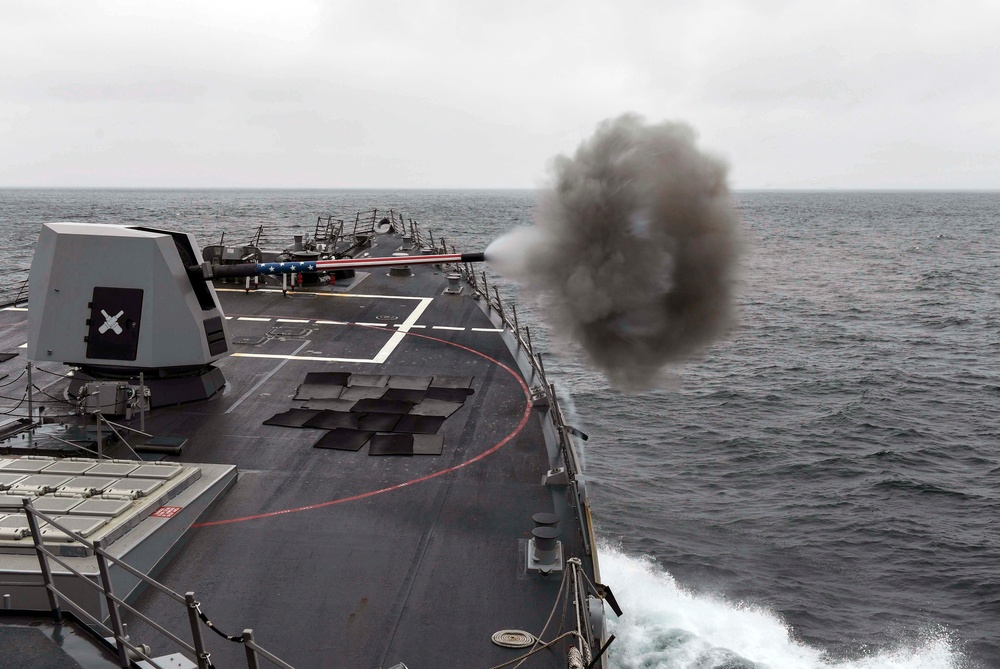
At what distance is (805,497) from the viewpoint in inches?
753

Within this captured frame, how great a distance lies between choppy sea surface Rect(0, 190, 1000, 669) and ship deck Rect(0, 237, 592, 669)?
225cm

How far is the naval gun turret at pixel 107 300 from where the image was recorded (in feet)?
39.7

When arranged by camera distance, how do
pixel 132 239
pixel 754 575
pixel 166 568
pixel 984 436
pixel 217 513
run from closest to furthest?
pixel 166 568, pixel 217 513, pixel 132 239, pixel 754 575, pixel 984 436

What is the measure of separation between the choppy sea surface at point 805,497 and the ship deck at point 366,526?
7.37ft

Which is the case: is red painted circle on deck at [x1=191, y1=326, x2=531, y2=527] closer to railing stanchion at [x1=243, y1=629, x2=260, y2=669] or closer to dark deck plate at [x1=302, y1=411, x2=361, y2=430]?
dark deck plate at [x1=302, y1=411, x2=361, y2=430]

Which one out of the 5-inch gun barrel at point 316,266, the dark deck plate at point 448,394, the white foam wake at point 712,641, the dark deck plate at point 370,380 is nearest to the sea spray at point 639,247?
the 5-inch gun barrel at point 316,266

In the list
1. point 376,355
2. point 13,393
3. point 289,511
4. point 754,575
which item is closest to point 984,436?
point 754,575

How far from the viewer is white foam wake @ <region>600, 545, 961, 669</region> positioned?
12.8 metres

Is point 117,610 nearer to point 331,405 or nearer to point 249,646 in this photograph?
point 249,646

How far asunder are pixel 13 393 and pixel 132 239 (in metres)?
4.02

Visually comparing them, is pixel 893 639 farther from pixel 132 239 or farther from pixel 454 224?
pixel 454 224

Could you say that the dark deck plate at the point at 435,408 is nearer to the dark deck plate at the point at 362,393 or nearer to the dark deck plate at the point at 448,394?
the dark deck plate at the point at 448,394

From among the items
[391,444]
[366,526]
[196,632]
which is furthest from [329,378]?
[196,632]

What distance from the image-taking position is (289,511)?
941 cm
